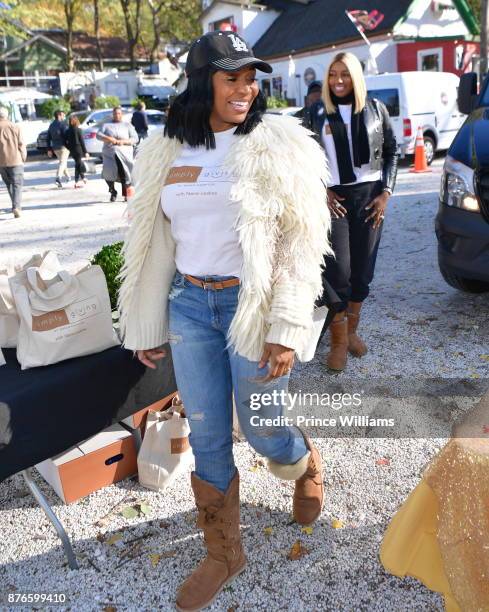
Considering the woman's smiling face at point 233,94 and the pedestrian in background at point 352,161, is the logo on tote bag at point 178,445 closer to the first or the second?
the pedestrian in background at point 352,161

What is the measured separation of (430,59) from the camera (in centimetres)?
2723

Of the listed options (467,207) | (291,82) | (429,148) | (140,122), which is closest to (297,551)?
(467,207)

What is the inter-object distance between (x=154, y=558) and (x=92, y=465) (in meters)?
0.66

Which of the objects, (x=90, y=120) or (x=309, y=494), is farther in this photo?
(x=90, y=120)

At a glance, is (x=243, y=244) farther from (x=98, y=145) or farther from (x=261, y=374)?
(x=98, y=145)

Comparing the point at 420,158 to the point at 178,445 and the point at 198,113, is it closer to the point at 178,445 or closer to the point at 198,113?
the point at 178,445

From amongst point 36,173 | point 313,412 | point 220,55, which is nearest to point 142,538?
point 313,412

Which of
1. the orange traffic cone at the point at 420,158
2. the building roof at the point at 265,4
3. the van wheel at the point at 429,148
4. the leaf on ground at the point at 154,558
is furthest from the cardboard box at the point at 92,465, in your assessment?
the building roof at the point at 265,4

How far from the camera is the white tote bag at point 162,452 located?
124 inches

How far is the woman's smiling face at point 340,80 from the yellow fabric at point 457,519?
8.60 ft

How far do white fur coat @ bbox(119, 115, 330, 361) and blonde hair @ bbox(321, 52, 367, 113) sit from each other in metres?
1.76

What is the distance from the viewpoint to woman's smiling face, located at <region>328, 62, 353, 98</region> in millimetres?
3819

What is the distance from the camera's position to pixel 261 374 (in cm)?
226

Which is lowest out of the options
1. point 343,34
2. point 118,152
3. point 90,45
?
point 118,152
